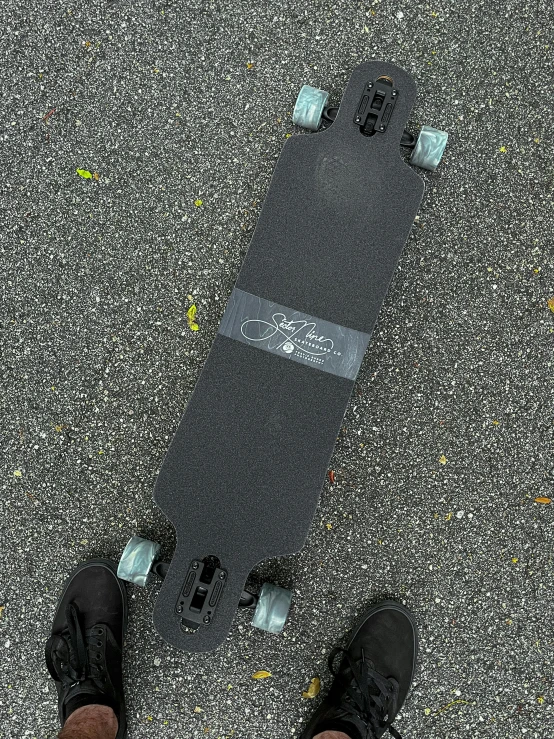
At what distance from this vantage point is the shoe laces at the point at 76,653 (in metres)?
1.65

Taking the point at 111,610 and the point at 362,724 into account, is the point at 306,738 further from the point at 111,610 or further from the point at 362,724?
the point at 111,610

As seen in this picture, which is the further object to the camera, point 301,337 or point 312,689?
point 312,689

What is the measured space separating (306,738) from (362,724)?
19cm

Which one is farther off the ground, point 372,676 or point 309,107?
point 309,107

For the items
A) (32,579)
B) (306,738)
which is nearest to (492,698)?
(306,738)

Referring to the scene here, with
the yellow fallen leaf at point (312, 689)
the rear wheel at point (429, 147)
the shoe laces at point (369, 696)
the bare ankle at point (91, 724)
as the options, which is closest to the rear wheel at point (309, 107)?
the rear wheel at point (429, 147)

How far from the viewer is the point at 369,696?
1647 mm

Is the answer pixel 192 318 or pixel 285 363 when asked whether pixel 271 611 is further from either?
pixel 192 318

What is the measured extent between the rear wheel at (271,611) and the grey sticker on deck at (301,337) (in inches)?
29.6

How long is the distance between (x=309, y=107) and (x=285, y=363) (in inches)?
34.5

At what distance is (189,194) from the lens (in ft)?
5.86

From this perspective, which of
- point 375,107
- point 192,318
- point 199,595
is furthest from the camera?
point 192,318

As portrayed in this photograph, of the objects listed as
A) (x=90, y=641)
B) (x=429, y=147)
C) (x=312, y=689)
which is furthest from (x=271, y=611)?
(x=429, y=147)

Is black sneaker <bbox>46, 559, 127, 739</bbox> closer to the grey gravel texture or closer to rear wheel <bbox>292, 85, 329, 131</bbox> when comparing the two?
the grey gravel texture
